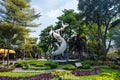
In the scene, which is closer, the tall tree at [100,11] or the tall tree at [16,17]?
the tall tree at [16,17]

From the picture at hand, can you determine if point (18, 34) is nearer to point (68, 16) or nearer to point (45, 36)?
point (68, 16)

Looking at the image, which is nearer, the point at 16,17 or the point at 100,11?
the point at 16,17

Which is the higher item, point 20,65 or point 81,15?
point 81,15

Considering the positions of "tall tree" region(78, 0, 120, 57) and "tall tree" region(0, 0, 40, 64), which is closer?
"tall tree" region(0, 0, 40, 64)

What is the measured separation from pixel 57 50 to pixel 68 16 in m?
15.7

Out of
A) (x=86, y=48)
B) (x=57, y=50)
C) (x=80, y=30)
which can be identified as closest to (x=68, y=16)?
(x=80, y=30)

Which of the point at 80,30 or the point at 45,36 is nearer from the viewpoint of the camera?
the point at 80,30

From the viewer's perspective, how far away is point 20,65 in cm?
3114

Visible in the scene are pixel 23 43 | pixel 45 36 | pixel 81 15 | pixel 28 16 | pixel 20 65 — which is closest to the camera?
pixel 20 65

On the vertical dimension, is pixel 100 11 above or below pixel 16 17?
above

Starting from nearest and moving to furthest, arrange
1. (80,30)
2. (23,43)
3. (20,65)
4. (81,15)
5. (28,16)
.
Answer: (20,65) < (28,16) < (23,43) < (81,15) < (80,30)

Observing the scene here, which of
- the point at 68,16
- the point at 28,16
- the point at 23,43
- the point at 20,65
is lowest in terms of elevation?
the point at 20,65

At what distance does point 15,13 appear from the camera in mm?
32969

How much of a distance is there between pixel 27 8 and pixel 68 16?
70.9ft
